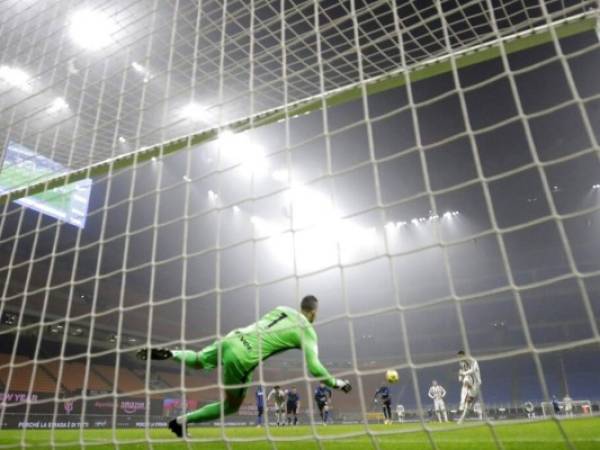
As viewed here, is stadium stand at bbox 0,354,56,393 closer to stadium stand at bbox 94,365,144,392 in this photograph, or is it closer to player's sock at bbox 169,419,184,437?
stadium stand at bbox 94,365,144,392

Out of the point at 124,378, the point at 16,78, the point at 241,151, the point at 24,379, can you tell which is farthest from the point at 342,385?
the point at 124,378

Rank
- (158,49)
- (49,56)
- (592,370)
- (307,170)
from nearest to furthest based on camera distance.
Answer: (158,49), (49,56), (307,170), (592,370)

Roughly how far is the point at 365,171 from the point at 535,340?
12601 mm

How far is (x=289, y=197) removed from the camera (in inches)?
108

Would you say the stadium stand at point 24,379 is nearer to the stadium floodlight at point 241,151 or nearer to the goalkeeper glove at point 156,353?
the stadium floodlight at point 241,151

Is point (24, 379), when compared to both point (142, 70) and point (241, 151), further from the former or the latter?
point (142, 70)

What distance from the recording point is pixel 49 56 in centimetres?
540

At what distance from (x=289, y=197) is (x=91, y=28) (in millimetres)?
4050

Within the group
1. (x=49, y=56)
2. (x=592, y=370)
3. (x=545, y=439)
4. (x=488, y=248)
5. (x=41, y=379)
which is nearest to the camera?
(x=545, y=439)

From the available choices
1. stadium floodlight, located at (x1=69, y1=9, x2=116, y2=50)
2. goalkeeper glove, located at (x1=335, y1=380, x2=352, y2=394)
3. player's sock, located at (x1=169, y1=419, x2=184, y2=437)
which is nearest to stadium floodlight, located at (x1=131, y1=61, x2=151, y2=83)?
stadium floodlight, located at (x1=69, y1=9, x2=116, y2=50)

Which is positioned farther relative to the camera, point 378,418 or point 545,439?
point 378,418

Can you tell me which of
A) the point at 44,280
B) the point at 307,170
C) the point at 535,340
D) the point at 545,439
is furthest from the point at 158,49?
the point at 535,340

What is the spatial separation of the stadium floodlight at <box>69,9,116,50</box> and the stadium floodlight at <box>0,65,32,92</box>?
2.34 feet

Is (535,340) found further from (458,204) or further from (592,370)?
(458,204)
